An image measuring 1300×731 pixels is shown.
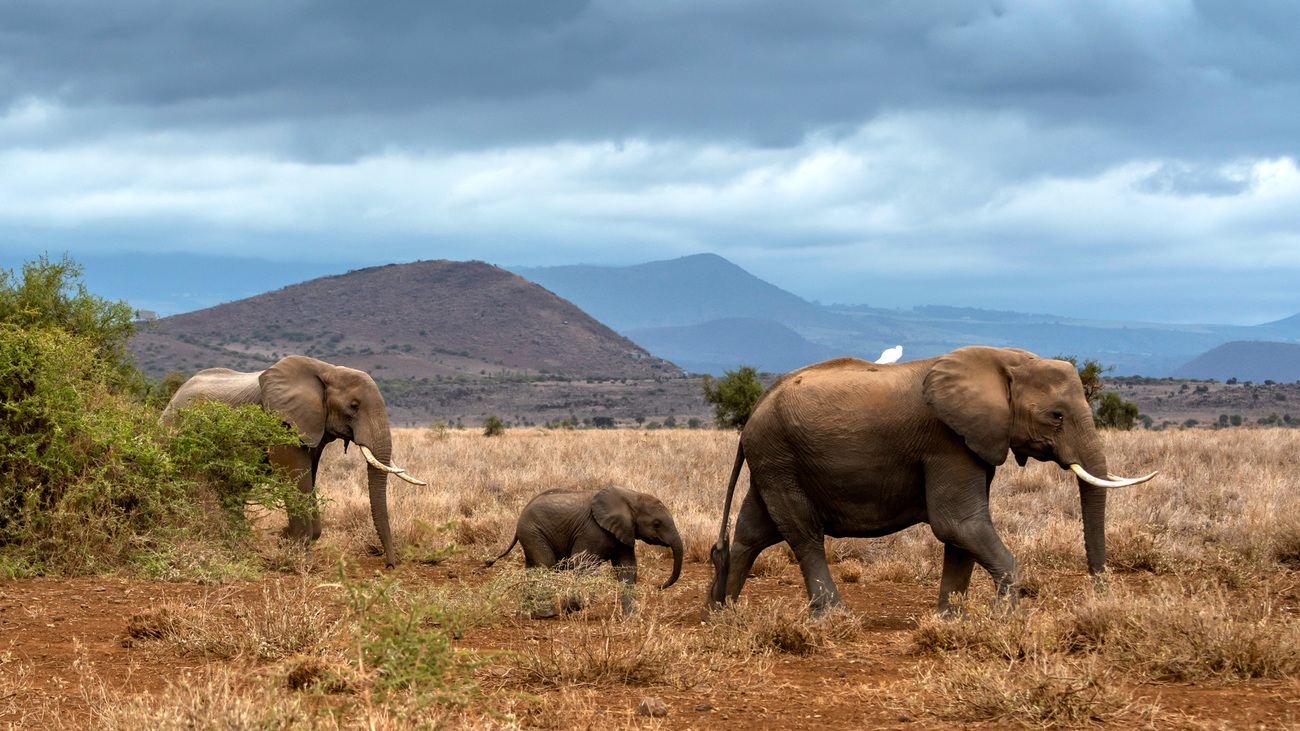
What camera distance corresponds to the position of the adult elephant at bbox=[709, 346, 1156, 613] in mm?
7801

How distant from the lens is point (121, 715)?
4629 mm

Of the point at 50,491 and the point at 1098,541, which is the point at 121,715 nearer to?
the point at 50,491

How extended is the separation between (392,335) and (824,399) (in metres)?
149

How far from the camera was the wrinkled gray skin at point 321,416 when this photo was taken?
39.5 feet

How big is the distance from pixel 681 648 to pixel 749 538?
2.52 m

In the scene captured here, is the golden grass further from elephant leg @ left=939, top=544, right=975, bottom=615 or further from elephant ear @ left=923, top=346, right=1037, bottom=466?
elephant ear @ left=923, top=346, right=1037, bottom=466

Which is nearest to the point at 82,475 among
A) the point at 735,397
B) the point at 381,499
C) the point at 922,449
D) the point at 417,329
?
the point at 381,499

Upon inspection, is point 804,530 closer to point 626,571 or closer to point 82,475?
point 626,571

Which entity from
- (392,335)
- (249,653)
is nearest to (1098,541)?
(249,653)

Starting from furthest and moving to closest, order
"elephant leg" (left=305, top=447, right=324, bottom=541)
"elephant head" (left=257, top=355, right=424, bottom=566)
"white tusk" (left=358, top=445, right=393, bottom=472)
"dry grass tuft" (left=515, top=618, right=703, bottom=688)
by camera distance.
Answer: "elephant leg" (left=305, top=447, right=324, bottom=541)
"elephant head" (left=257, top=355, right=424, bottom=566)
"white tusk" (left=358, top=445, right=393, bottom=472)
"dry grass tuft" (left=515, top=618, right=703, bottom=688)

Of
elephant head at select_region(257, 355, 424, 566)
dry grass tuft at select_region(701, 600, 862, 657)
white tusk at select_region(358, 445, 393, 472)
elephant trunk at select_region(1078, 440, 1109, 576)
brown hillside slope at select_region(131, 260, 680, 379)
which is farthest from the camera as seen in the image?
brown hillside slope at select_region(131, 260, 680, 379)

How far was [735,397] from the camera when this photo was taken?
113ft

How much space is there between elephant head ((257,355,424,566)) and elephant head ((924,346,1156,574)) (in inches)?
258

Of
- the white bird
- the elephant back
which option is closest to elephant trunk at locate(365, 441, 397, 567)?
the elephant back
